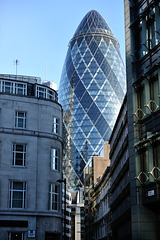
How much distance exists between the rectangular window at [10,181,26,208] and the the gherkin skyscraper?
125339 mm

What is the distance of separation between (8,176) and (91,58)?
137802 millimetres

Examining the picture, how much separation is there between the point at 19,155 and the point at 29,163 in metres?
1.22

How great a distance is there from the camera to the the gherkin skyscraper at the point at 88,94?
552 feet

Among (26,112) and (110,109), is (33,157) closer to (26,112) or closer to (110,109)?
(26,112)

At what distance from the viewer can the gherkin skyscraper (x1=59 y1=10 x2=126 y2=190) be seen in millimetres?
168250

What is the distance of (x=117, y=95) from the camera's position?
586 feet

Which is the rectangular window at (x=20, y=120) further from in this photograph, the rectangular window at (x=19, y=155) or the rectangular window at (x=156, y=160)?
the rectangular window at (x=156, y=160)

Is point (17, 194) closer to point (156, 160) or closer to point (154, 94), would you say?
point (156, 160)

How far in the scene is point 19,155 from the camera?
42719mm

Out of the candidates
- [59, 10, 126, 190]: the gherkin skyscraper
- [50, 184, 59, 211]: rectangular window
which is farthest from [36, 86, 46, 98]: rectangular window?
[59, 10, 126, 190]: the gherkin skyscraper

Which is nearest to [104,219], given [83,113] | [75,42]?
[83,113]

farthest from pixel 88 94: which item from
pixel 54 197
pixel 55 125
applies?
pixel 54 197

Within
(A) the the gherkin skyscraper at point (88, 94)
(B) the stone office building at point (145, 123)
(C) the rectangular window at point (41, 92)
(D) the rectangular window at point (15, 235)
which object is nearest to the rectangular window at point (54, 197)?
(D) the rectangular window at point (15, 235)

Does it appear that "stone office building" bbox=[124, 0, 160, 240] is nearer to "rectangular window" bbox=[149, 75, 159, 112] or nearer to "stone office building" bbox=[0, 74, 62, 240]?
"rectangular window" bbox=[149, 75, 159, 112]
